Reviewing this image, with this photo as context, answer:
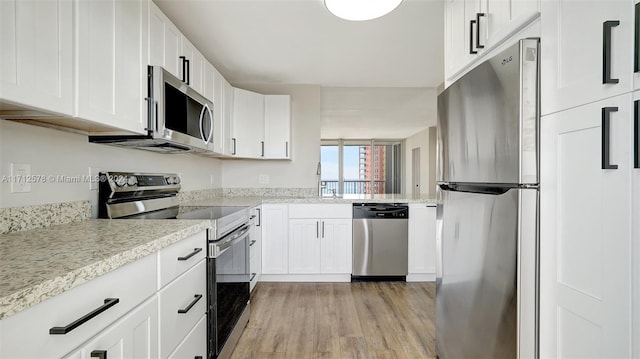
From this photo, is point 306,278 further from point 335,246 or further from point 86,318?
point 86,318

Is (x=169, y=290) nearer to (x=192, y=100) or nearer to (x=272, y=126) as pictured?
(x=192, y=100)

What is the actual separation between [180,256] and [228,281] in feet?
2.17

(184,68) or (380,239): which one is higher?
(184,68)

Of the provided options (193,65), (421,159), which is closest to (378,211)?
(193,65)

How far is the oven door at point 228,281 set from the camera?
1714 millimetres

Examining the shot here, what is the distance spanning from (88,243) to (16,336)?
1.62 feet

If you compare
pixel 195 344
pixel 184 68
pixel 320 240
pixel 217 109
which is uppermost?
pixel 184 68

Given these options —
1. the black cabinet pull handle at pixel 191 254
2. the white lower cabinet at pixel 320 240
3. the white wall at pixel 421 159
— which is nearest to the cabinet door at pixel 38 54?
the black cabinet pull handle at pixel 191 254

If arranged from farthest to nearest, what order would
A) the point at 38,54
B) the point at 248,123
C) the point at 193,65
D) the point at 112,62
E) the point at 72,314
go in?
the point at 248,123, the point at 193,65, the point at 112,62, the point at 38,54, the point at 72,314

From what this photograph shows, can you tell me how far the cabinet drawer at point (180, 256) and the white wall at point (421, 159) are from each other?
7.37 m

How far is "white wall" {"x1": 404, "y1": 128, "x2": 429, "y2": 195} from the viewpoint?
8.27 meters

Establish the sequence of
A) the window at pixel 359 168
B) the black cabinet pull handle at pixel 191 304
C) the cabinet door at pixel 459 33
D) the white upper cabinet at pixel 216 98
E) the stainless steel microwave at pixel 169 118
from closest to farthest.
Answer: the black cabinet pull handle at pixel 191 304 → the cabinet door at pixel 459 33 → the stainless steel microwave at pixel 169 118 → the white upper cabinet at pixel 216 98 → the window at pixel 359 168

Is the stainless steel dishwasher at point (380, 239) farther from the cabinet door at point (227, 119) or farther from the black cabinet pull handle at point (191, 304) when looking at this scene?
the black cabinet pull handle at point (191, 304)

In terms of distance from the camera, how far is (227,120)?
3285mm
